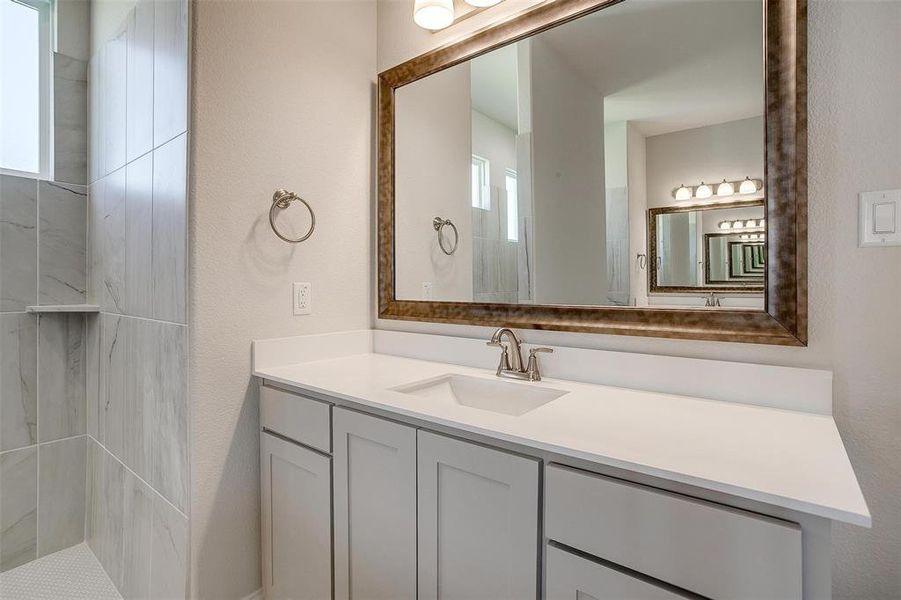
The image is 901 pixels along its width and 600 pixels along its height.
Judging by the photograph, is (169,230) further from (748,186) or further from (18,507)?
(748,186)

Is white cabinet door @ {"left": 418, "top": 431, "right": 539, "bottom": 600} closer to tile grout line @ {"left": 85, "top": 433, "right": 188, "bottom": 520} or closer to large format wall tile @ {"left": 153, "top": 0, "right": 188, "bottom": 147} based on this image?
tile grout line @ {"left": 85, "top": 433, "right": 188, "bottom": 520}

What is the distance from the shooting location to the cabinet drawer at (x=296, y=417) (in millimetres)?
1282

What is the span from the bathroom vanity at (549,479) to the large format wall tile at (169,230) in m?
0.32

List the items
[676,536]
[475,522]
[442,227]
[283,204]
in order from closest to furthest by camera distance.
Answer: [676,536]
[475,522]
[283,204]
[442,227]

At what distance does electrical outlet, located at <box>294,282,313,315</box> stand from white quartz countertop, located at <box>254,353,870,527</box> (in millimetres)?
358

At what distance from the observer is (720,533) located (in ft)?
2.23

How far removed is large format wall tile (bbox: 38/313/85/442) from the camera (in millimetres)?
1899

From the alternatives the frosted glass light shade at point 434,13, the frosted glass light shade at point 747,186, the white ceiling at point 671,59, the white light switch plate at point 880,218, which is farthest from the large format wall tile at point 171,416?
the white light switch plate at point 880,218

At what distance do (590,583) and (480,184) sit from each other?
1245mm

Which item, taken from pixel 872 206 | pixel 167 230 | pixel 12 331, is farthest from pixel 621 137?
pixel 12 331

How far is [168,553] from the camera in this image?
4.72 ft

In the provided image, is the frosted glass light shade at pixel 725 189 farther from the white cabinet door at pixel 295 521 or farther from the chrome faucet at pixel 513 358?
the white cabinet door at pixel 295 521

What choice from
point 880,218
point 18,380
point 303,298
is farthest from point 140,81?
point 880,218

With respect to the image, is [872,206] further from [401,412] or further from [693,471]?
[401,412]
